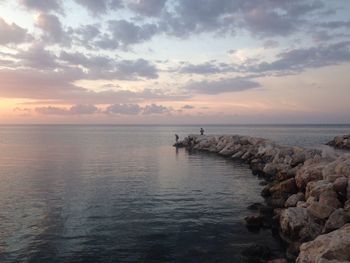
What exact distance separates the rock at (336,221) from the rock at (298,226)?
749 mm

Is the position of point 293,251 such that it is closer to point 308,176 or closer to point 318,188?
point 318,188

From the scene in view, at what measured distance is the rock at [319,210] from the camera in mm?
19891

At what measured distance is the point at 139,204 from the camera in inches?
1089

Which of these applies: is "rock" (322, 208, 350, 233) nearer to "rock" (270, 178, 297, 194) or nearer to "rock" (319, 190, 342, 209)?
"rock" (319, 190, 342, 209)

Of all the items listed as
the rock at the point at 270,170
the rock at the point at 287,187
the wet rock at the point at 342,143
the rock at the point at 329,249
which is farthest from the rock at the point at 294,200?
the wet rock at the point at 342,143

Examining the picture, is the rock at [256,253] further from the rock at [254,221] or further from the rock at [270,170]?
the rock at [270,170]

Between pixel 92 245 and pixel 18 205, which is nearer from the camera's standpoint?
pixel 92 245

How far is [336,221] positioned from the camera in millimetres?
18250

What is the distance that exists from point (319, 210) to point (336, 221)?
2.02m

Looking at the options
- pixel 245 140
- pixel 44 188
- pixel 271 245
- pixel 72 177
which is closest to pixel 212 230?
pixel 271 245

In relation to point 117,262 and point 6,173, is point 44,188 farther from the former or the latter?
point 117,262

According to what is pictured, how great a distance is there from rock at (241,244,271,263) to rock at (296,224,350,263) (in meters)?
3.40

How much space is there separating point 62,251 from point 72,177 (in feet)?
73.3

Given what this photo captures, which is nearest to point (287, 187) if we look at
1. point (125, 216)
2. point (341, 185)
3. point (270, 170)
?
point (341, 185)
